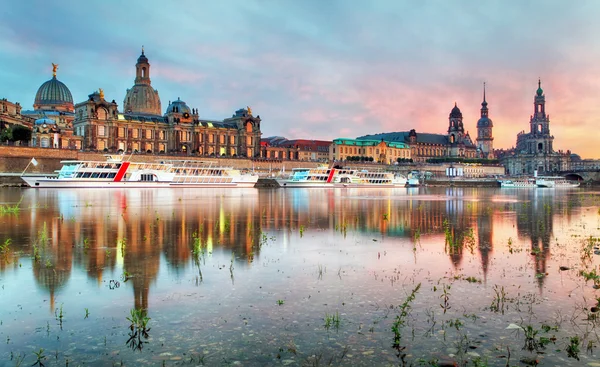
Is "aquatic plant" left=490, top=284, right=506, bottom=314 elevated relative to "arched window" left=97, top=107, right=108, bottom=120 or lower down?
lower down

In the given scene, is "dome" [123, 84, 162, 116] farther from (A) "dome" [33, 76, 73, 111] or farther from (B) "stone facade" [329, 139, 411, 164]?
(B) "stone facade" [329, 139, 411, 164]

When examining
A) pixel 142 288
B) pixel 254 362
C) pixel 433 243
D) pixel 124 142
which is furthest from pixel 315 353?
pixel 124 142

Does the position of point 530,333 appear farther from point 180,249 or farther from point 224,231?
point 224,231

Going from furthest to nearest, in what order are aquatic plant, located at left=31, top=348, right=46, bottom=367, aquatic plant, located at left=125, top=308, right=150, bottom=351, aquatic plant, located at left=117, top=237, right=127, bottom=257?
aquatic plant, located at left=117, top=237, right=127, bottom=257, aquatic plant, located at left=125, top=308, right=150, bottom=351, aquatic plant, located at left=31, top=348, right=46, bottom=367

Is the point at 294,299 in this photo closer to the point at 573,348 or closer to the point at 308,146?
the point at 573,348

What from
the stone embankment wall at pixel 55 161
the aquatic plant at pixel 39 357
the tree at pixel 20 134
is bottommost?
the aquatic plant at pixel 39 357

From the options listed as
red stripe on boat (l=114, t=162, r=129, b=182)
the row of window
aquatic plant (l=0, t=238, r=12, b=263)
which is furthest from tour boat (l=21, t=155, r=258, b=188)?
aquatic plant (l=0, t=238, r=12, b=263)

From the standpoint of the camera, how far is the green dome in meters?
130

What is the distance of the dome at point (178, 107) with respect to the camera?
122 m

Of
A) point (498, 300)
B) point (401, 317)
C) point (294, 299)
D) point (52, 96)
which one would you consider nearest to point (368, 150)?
point (52, 96)

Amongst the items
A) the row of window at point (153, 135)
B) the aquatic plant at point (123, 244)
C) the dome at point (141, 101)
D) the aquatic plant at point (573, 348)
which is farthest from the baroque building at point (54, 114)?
the aquatic plant at point (573, 348)

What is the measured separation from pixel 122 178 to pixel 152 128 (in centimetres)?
4868

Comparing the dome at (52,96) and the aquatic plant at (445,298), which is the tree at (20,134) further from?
the aquatic plant at (445,298)

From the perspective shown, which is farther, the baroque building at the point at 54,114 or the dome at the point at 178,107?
the dome at the point at 178,107
